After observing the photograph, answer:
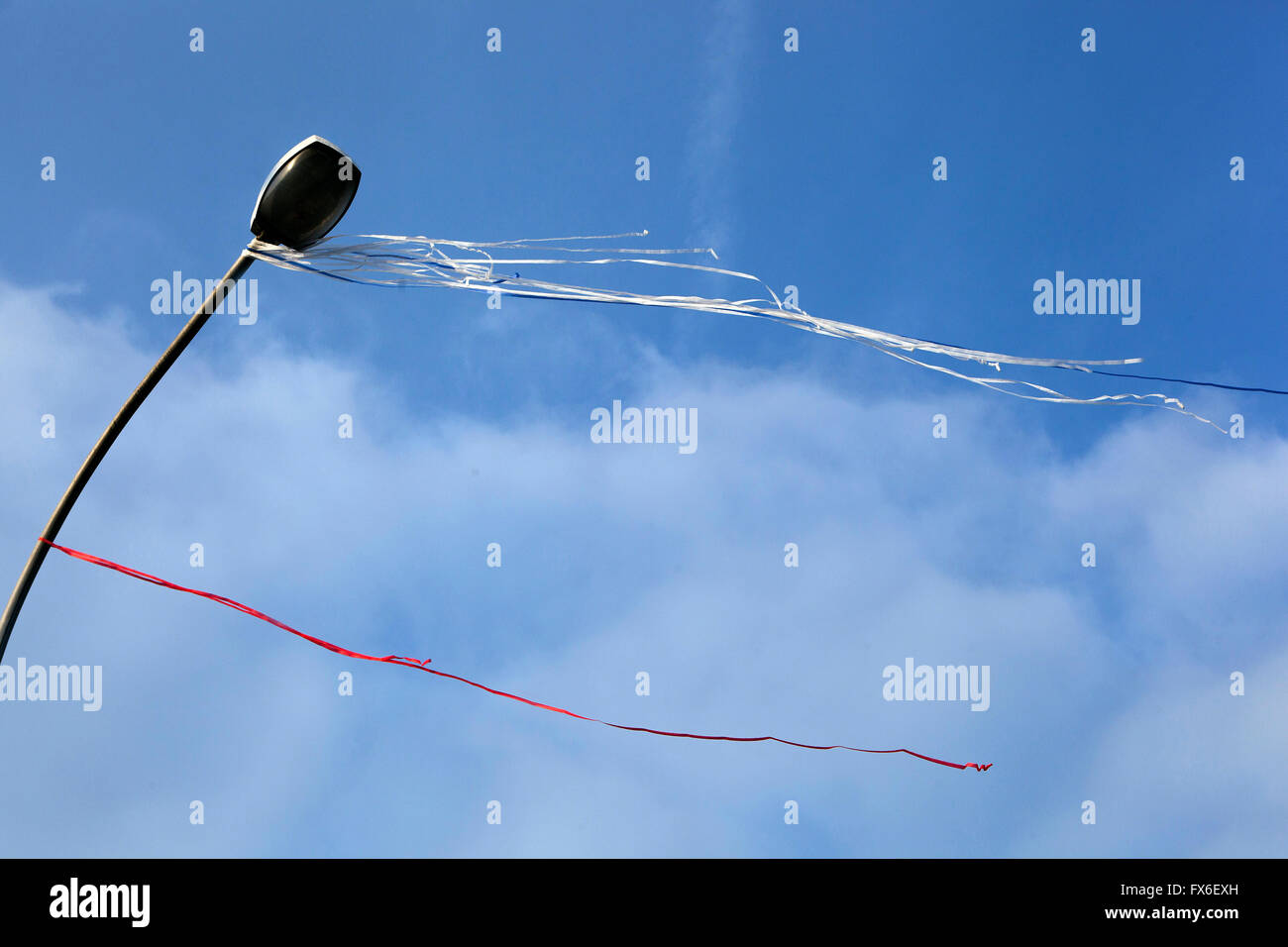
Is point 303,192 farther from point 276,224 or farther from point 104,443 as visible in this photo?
point 104,443

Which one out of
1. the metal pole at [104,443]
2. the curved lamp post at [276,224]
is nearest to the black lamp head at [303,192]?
the curved lamp post at [276,224]

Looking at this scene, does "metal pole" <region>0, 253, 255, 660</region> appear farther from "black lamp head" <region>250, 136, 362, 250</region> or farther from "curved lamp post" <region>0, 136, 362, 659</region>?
"black lamp head" <region>250, 136, 362, 250</region>

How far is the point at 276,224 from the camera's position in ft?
16.2

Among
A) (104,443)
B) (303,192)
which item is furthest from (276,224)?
(104,443)

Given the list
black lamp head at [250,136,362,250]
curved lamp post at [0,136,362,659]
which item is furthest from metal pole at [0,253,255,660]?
black lamp head at [250,136,362,250]

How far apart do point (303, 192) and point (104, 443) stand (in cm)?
166
